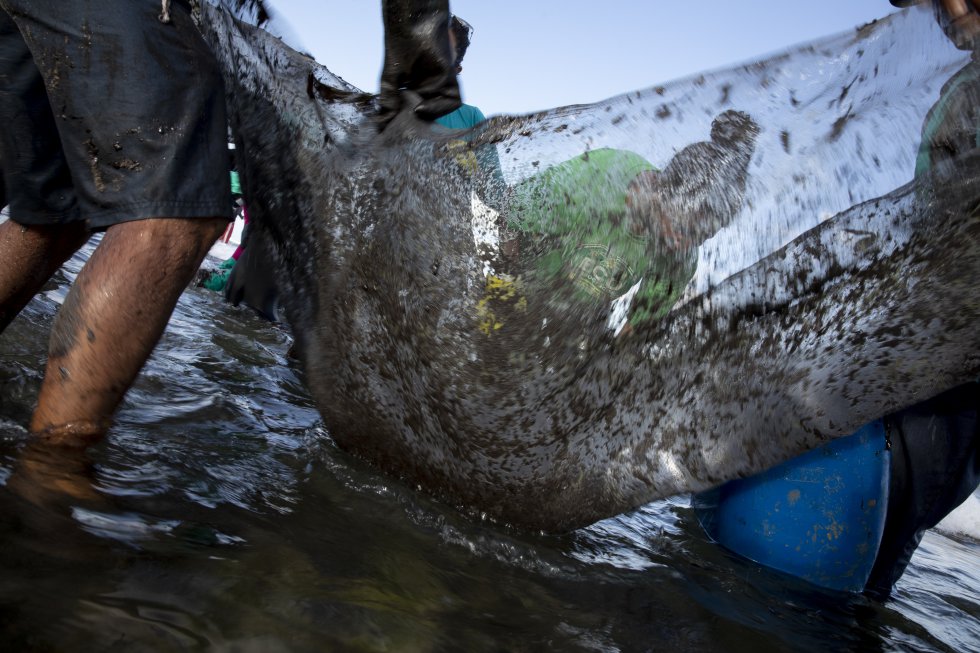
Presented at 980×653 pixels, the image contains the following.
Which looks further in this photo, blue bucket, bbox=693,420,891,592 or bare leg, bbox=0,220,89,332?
bare leg, bbox=0,220,89,332

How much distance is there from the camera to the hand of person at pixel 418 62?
1486mm

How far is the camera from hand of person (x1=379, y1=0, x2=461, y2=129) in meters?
1.49

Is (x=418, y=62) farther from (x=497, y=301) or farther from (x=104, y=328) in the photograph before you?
(x=104, y=328)

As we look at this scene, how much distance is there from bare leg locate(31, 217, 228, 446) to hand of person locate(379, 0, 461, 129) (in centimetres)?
64

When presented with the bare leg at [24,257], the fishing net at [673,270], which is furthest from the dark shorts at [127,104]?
the bare leg at [24,257]

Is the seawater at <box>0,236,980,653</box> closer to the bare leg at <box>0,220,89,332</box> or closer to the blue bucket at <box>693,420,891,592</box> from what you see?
the blue bucket at <box>693,420,891,592</box>

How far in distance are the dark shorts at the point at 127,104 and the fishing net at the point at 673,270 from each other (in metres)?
0.37

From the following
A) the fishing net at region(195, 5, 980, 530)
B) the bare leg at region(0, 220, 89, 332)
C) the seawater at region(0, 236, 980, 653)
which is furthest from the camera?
the bare leg at region(0, 220, 89, 332)

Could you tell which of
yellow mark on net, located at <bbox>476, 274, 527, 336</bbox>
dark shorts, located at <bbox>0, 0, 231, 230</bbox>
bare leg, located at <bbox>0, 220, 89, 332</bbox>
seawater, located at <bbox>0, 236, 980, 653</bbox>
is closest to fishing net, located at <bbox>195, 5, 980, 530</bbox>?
yellow mark on net, located at <bbox>476, 274, 527, 336</bbox>

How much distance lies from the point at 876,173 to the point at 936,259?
20cm

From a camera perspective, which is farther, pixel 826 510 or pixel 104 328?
pixel 826 510

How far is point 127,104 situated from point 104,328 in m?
0.51

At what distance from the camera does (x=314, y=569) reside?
116 centimetres

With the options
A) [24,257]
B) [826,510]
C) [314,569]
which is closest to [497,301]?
[314,569]
